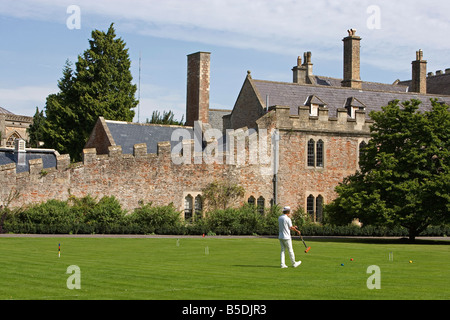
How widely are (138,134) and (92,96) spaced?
37.8ft

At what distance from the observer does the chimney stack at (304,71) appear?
2532 inches

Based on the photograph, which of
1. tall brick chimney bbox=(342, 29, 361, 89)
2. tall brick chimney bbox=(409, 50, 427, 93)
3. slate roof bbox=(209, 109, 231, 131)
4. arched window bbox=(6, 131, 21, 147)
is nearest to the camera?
tall brick chimney bbox=(342, 29, 361, 89)

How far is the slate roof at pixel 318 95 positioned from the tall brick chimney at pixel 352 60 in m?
2.60

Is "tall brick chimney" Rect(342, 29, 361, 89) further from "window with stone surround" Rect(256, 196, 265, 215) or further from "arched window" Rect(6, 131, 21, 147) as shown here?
"arched window" Rect(6, 131, 21, 147)

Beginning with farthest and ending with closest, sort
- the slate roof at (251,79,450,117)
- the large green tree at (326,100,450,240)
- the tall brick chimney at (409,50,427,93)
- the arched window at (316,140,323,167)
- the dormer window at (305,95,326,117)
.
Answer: the tall brick chimney at (409,50,427,93), the slate roof at (251,79,450,117), the dormer window at (305,95,326,117), the arched window at (316,140,323,167), the large green tree at (326,100,450,240)

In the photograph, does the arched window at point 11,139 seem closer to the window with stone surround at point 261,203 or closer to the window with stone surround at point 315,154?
the window with stone surround at point 261,203

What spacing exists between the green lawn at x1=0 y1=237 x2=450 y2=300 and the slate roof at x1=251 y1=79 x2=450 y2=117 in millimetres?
25114

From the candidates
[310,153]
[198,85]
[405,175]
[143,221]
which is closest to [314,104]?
[310,153]

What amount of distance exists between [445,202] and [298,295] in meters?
21.9

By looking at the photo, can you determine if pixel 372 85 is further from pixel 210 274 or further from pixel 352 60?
pixel 210 274

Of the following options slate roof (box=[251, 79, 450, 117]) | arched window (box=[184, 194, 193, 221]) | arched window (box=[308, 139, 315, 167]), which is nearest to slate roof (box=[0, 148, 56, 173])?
arched window (box=[184, 194, 193, 221])

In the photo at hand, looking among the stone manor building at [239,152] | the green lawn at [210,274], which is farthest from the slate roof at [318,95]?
the green lawn at [210,274]

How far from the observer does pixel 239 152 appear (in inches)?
1743

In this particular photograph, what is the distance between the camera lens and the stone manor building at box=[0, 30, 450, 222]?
3966 cm
